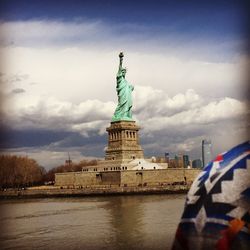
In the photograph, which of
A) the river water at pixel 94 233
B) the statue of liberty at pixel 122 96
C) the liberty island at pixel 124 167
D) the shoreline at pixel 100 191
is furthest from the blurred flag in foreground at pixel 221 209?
the statue of liberty at pixel 122 96

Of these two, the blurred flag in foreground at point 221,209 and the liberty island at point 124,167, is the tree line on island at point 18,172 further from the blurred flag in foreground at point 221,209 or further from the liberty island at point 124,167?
the blurred flag in foreground at point 221,209

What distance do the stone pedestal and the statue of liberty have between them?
0.77m

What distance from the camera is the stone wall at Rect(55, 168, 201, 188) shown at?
3750 centimetres

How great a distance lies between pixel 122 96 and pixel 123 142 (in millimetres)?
4612

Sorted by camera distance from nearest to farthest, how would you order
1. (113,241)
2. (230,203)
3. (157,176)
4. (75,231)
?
1. (230,203)
2. (113,241)
3. (75,231)
4. (157,176)

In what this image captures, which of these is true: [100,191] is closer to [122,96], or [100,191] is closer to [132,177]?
[132,177]

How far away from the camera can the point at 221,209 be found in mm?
2324

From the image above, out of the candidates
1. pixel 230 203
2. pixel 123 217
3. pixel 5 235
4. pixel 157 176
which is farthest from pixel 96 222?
pixel 157 176

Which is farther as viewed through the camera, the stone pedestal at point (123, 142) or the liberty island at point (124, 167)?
the stone pedestal at point (123, 142)

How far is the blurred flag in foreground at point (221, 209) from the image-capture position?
2283mm

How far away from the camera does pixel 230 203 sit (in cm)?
232

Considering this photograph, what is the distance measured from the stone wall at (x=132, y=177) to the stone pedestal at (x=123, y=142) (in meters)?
2.58

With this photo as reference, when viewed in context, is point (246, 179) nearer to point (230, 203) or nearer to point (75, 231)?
point (230, 203)

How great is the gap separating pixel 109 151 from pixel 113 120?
10.2 ft
